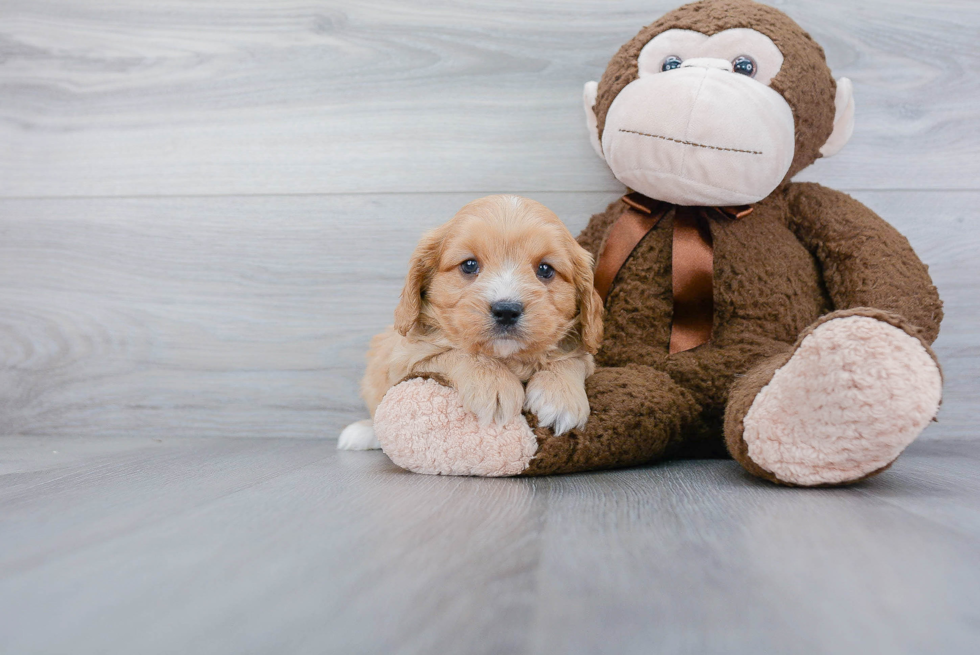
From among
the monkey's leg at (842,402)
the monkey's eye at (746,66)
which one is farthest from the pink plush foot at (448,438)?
the monkey's eye at (746,66)

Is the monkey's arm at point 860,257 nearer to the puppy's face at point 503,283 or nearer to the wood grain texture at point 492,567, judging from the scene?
the wood grain texture at point 492,567

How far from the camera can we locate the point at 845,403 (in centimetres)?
87

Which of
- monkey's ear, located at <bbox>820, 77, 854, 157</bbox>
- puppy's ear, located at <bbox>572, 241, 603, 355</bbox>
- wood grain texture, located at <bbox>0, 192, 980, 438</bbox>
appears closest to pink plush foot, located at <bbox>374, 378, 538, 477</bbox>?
puppy's ear, located at <bbox>572, 241, 603, 355</bbox>

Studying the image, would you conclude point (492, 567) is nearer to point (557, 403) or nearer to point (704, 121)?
point (557, 403)

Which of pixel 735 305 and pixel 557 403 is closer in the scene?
pixel 557 403

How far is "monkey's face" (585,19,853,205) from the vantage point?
1.17 meters

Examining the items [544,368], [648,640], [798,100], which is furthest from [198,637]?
[798,100]

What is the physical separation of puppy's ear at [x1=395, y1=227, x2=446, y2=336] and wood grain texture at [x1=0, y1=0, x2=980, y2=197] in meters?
0.55

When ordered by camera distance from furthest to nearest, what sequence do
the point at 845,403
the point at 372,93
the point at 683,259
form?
the point at 372,93
the point at 683,259
the point at 845,403

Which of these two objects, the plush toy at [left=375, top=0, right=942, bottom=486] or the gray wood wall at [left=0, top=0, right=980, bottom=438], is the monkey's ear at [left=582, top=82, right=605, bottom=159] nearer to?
the plush toy at [left=375, top=0, right=942, bottom=486]

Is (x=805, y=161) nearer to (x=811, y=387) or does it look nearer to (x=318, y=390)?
(x=811, y=387)

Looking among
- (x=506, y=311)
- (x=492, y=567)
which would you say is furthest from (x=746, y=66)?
(x=492, y=567)

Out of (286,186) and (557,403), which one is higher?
(286,186)

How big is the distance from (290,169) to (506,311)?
97 cm
